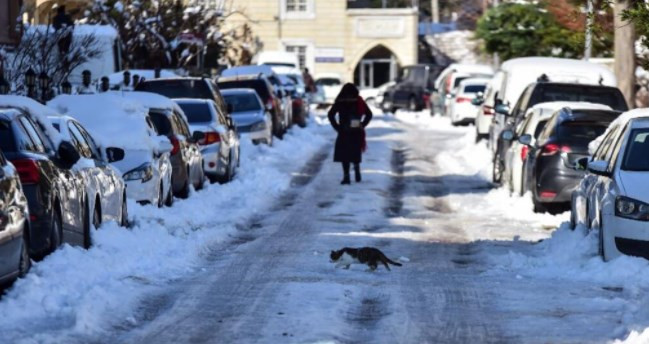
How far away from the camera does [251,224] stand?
19844 mm

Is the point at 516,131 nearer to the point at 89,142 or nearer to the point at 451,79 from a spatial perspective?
the point at 89,142

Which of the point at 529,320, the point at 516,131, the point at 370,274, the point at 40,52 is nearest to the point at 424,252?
the point at 370,274

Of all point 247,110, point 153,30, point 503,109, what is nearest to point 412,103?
point 153,30

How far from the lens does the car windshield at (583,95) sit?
25.5 m

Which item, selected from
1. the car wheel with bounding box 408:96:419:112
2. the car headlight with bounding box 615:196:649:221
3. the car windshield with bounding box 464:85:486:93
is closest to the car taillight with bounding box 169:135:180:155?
the car headlight with bounding box 615:196:649:221

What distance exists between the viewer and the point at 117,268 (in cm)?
1357

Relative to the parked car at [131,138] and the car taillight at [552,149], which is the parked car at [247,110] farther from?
the car taillight at [552,149]

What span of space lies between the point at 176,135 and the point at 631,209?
30.4 feet

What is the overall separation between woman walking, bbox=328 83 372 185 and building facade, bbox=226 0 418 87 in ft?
171

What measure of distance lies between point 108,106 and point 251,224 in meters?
2.58

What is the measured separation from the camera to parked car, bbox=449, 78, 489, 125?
163 ft

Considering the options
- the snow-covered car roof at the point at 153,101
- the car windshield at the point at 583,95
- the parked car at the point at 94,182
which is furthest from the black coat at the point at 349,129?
the parked car at the point at 94,182

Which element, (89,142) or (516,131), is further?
(516,131)

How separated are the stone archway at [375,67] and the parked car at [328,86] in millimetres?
7920
